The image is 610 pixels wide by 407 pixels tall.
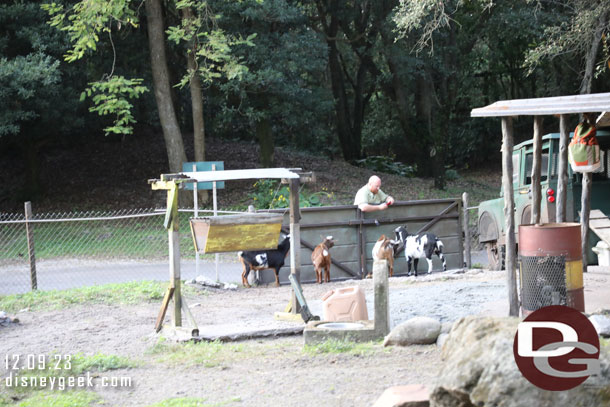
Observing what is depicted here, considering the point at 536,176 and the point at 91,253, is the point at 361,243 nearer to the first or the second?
the point at 536,176

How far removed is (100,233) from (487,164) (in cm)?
2335

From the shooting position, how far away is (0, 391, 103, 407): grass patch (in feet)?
20.5

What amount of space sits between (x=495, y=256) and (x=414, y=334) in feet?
22.8

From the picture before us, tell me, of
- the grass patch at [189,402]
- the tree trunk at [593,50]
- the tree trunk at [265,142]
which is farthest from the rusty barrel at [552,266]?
the tree trunk at [265,142]

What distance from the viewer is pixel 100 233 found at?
68.2 ft

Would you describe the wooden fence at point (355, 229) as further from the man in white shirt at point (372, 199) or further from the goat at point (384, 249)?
the goat at point (384, 249)

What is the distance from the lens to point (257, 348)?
822cm

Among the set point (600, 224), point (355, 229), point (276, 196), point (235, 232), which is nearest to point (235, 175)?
point (235, 232)

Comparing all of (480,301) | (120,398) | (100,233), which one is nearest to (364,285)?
(480,301)

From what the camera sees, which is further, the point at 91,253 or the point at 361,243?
the point at 91,253

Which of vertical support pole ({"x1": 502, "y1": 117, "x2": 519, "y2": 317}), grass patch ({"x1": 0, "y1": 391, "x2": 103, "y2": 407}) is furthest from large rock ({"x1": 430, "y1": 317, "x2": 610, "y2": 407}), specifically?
vertical support pole ({"x1": 502, "y1": 117, "x2": 519, "y2": 317})

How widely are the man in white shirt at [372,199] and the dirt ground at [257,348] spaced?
1460mm

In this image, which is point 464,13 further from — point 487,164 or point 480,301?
point 480,301

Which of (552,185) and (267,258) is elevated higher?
(552,185)
